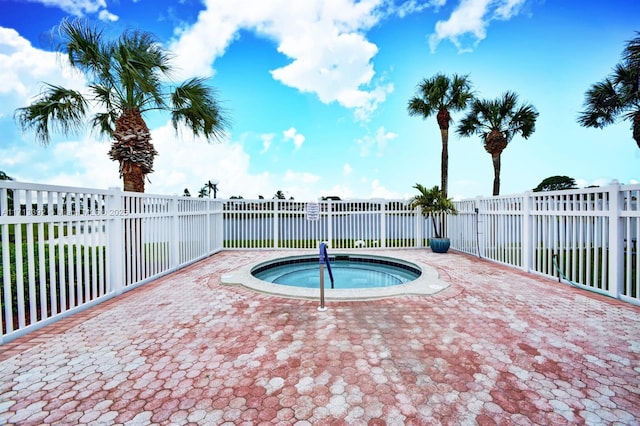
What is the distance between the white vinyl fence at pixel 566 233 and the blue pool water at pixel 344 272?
2.10 metres

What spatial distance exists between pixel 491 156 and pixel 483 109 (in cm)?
226

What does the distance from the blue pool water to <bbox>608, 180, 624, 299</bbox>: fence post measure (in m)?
2.82

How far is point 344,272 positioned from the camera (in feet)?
22.0

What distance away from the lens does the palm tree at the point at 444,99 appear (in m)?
10.3

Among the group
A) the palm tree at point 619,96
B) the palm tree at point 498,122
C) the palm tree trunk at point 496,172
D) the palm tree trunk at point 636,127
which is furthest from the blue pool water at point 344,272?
the palm tree trunk at point 496,172

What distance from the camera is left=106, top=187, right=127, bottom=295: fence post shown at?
387 cm

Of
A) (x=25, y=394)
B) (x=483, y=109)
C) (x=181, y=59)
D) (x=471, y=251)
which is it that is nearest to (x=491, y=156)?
(x=483, y=109)

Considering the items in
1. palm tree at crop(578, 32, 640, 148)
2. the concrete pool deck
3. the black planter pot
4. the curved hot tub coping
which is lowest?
the concrete pool deck

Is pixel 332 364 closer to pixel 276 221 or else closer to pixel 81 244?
pixel 81 244

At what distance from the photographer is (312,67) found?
8.53 m

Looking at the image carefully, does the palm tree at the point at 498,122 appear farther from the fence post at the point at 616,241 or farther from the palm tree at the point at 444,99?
the fence post at the point at 616,241

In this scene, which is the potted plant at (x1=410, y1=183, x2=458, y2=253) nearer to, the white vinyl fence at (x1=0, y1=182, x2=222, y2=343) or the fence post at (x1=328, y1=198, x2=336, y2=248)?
the fence post at (x1=328, y1=198, x2=336, y2=248)

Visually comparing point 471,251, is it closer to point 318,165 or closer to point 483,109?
point 318,165

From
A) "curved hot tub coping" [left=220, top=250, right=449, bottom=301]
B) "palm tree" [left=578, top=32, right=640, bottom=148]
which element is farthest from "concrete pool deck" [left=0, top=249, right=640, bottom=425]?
"palm tree" [left=578, top=32, right=640, bottom=148]
